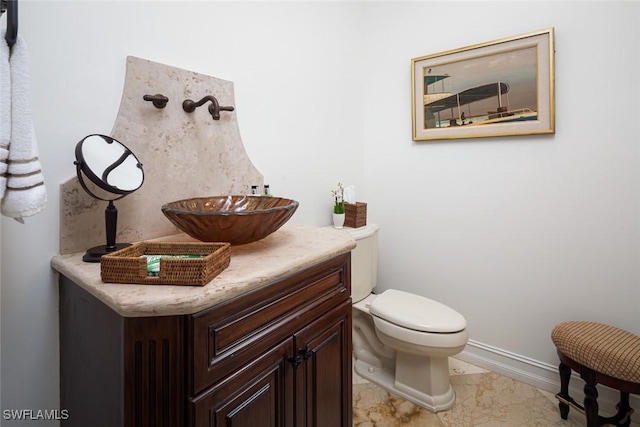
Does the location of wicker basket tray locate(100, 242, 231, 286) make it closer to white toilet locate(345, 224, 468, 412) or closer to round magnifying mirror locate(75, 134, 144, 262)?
round magnifying mirror locate(75, 134, 144, 262)

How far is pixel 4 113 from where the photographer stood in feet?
2.07

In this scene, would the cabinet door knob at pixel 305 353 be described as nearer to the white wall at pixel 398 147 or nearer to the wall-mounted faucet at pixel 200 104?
the white wall at pixel 398 147

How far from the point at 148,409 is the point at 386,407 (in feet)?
4.30

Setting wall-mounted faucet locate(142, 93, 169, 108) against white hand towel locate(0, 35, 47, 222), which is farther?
wall-mounted faucet locate(142, 93, 169, 108)

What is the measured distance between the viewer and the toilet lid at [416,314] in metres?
1.54

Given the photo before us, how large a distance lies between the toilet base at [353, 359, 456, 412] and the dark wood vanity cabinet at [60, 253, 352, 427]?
680 millimetres

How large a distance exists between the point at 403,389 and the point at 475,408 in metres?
0.34

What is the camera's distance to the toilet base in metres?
1.64

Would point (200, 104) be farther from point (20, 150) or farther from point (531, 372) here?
point (531, 372)

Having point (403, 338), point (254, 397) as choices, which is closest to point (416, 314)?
point (403, 338)

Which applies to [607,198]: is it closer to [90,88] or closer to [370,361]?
[370,361]

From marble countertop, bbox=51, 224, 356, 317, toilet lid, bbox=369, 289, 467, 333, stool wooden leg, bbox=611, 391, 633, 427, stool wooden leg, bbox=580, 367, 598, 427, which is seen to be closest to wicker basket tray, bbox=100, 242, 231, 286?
marble countertop, bbox=51, 224, 356, 317

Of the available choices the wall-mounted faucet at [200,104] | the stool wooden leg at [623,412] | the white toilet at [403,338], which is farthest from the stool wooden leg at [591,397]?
the wall-mounted faucet at [200,104]

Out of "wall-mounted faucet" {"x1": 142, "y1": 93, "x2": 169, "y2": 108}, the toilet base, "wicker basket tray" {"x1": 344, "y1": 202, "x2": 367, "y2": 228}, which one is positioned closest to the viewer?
"wall-mounted faucet" {"x1": 142, "y1": 93, "x2": 169, "y2": 108}
